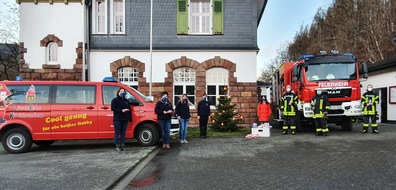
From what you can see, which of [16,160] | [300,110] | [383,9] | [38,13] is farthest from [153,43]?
[383,9]

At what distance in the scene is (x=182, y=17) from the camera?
62.4 feet

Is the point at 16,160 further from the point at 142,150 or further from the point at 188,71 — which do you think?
the point at 188,71

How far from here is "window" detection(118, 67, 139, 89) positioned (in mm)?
19219

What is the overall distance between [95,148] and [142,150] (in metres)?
1.88

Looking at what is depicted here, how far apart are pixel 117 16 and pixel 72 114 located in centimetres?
913

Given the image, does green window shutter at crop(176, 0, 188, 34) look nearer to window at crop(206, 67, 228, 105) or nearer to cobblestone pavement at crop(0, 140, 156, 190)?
window at crop(206, 67, 228, 105)

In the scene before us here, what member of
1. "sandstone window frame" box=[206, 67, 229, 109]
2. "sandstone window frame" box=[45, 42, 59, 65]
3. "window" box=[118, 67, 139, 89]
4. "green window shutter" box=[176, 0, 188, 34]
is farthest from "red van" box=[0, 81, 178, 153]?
"green window shutter" box=[176, 0, 188, 34]

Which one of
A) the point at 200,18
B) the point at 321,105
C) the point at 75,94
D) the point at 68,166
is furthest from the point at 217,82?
the point at 68,166

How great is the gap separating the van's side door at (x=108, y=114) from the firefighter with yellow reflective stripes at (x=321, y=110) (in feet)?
21.9

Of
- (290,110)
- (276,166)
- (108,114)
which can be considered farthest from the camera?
(290,110)

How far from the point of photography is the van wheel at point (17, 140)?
11.2 meters

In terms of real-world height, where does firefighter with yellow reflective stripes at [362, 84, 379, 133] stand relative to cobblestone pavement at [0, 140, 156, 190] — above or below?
above

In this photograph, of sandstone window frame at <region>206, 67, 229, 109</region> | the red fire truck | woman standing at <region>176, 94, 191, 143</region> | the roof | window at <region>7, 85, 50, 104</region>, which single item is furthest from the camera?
the roof

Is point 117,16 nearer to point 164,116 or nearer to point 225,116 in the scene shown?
point 225,116
